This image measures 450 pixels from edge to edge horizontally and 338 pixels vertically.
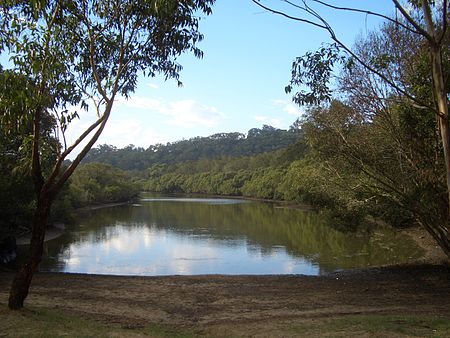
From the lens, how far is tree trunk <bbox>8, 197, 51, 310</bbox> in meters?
7.51

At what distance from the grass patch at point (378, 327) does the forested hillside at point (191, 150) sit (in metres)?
136

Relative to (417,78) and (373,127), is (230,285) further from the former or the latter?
(417,78)

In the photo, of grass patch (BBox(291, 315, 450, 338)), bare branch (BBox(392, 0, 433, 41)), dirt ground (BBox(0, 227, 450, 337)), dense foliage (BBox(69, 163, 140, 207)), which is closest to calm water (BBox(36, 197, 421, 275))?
dirt ground (BBox(0, 227, 450, 337))

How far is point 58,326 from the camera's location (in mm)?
6895

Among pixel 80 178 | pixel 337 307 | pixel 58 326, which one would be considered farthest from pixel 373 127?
pixel 80 178

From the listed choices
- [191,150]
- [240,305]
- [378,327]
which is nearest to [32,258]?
[240,305]

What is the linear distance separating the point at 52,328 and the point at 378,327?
4.92 m

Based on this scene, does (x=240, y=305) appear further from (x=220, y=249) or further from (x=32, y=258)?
(x=220, y=249)

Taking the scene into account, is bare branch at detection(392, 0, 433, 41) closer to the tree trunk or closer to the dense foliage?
the tree trunk

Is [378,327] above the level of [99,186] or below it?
below

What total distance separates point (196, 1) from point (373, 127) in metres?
7.09

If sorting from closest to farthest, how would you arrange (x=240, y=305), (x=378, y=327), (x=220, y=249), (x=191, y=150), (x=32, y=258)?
(x=378, y=327) → (x=32, y=258) → (x=240, y=305) → (x=220, y=249) → (x=191, y=150)

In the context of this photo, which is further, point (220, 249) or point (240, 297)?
point (220, 249)

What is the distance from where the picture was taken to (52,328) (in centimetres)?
665
